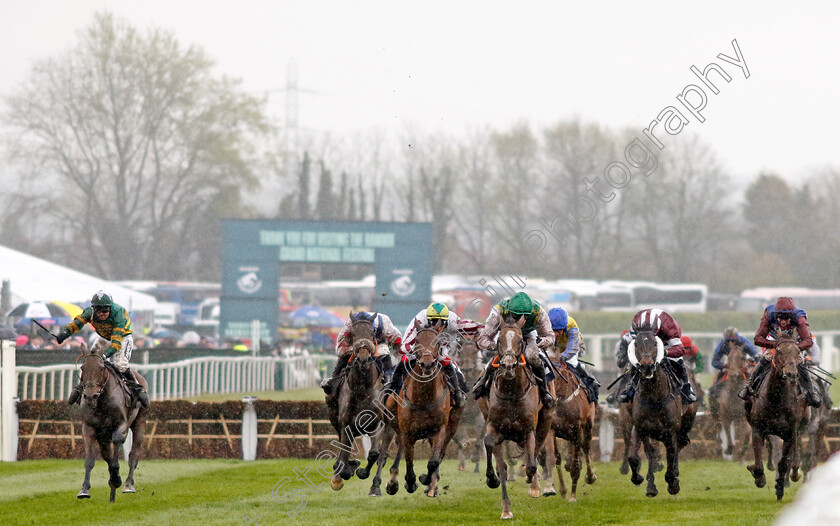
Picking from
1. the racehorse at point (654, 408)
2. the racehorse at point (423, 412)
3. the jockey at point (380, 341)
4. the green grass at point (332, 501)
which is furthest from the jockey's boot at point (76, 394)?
the racehorse at point (654, 408)

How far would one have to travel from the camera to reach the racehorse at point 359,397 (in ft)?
33.9

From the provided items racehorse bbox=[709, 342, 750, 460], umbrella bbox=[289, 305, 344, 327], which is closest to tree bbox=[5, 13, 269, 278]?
umbrella bbox=[289, 305, 344, 327]

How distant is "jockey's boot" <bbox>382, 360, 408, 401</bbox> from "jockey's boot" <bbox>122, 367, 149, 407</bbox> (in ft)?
8.36

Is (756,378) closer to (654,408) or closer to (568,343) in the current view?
(654,408)

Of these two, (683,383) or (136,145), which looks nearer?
(683,383)

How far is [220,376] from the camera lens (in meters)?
26.8

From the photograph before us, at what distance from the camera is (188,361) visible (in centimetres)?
2342

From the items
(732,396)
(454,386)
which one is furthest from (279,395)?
(454,386)

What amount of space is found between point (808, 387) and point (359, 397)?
4209 mm

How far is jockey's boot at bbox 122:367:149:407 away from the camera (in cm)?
1090

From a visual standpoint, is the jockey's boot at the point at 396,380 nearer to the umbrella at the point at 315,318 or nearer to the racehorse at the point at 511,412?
the racehorse at the point at 511,412

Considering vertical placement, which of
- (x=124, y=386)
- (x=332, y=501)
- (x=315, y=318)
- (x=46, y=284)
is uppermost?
(x=46, y=284)

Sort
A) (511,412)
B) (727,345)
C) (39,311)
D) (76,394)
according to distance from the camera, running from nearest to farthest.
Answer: (511,412), (76,394), (727,345), (39,311)

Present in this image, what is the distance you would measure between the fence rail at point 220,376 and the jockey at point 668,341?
9630 millimetres
